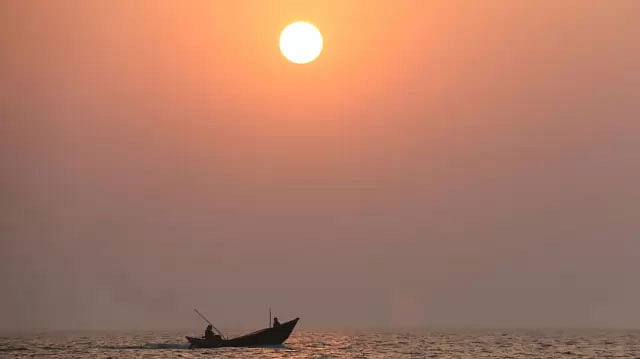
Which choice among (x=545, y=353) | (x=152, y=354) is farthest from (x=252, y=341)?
(x=545, y=353)

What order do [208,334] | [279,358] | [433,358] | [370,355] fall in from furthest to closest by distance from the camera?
[208,334]
[370,355]
[433,358]
[279,358]

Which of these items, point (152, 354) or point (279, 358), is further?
point (152, 354)

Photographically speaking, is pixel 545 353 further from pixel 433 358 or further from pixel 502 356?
pixel 433 358

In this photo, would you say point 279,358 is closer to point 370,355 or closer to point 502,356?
point 370,355

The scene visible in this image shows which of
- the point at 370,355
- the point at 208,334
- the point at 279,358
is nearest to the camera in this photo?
the point at 279,358

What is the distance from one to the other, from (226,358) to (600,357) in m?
43.6

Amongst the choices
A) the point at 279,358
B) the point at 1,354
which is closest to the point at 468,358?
the point at 279,358

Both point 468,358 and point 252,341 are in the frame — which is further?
point 252,341

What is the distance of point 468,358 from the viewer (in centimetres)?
9100

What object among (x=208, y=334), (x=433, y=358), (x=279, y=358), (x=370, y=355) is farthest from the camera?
(x=208, y=334)

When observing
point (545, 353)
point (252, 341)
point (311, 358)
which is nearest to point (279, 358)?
point (311, 358)

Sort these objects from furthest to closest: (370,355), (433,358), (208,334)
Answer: (208,334) < (370,355) < (433,358)

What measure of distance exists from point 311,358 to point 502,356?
2270 cm

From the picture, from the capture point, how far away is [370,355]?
96.9m
